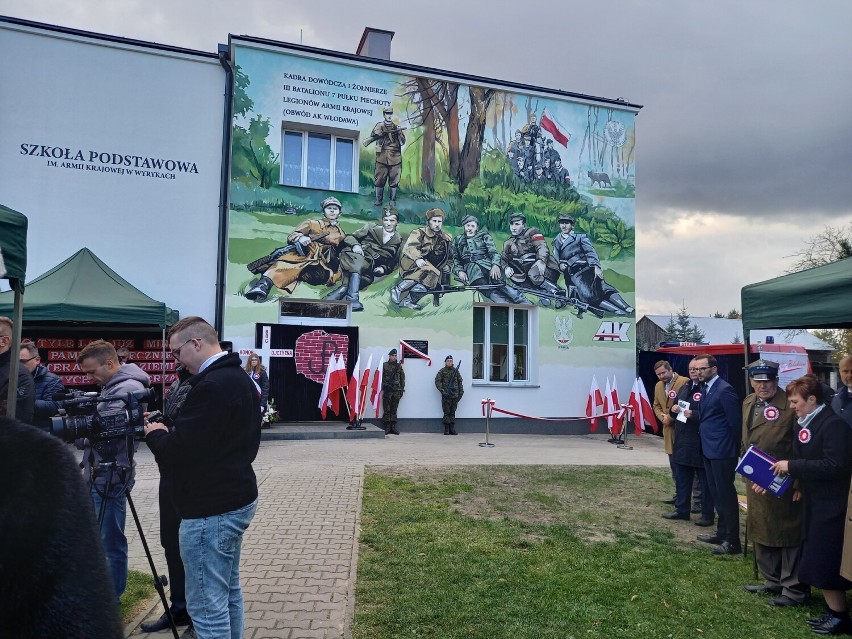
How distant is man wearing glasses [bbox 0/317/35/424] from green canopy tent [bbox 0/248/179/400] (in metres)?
6.36

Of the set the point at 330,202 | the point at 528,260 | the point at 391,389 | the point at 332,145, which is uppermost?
the point at 332,145

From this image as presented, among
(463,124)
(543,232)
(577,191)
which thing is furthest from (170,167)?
(577,191)

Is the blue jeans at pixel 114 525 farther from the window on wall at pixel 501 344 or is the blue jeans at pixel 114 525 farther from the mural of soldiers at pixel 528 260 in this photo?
the mural of soldiers at pixel 528 260

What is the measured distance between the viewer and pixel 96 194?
13523mm

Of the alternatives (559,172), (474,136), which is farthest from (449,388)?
(559,172)

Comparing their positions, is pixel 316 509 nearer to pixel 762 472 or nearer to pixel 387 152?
pixel 762 472

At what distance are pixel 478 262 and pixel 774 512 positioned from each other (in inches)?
459

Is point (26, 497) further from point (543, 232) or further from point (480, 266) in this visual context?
point (543, 232)

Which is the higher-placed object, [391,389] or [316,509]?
[391,389]

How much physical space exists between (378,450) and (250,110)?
846 centimetres

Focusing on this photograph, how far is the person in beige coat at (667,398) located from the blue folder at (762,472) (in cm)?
287

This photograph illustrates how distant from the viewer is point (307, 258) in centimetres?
1479

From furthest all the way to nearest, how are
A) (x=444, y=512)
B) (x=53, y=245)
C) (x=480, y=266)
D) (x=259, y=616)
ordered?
(x=480, y=266), (x=53, y=245), (x=444, y=512), (x=259, y=616)

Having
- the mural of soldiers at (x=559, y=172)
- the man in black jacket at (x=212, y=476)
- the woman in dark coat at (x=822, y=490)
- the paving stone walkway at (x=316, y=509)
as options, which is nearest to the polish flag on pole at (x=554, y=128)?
the mural of soldiers at (x=559, y=172)
